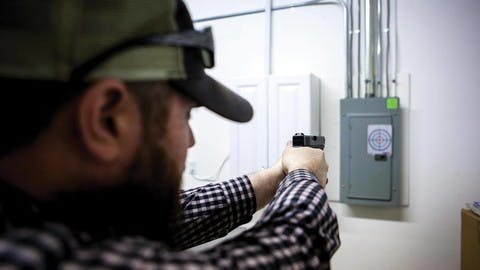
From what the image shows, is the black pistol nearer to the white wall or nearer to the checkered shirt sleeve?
the checkered shirt sleeve

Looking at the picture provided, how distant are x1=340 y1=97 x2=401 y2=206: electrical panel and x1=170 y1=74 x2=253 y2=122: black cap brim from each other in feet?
3.80

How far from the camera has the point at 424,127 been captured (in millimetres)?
1526

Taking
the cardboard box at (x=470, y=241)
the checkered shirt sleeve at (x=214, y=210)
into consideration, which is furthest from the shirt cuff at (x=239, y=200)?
the cardboard box at (x=470, y=241)

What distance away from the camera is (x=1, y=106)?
0.37m

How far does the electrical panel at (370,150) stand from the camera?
151cm

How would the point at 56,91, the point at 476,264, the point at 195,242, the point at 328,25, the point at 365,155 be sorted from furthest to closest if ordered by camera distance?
the point at 328,25 → the point at 365,155 → the point at 476,264 → the point at 195,242 → the point at 56,91

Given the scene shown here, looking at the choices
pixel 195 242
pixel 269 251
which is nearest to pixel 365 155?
pixel 195 242

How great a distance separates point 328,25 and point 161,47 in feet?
4.81

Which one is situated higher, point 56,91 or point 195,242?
point 56,91

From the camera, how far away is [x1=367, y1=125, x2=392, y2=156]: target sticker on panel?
1508mm

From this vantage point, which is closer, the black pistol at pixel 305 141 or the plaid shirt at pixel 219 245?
the plaid shirt at pixel 219 245

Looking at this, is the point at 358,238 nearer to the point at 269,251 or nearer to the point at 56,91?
the point at 269,251

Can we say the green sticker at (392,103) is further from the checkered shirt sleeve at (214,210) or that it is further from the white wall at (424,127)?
the checkered shirt sleeve at (214,210)

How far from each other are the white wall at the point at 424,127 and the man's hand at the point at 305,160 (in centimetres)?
89
